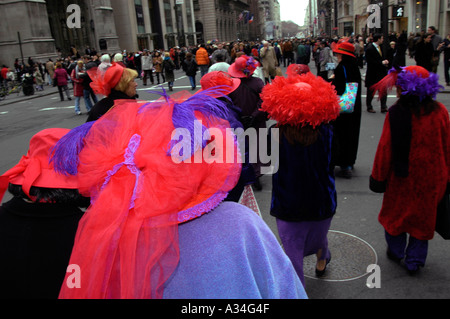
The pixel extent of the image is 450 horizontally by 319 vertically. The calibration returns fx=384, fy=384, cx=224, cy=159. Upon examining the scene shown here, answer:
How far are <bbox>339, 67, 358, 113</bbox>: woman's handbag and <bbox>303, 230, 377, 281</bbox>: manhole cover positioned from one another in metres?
1.96

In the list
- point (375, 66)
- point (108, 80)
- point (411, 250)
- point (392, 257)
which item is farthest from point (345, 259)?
point (375, 66)

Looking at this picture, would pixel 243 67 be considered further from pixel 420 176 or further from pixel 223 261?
pixel 223 261

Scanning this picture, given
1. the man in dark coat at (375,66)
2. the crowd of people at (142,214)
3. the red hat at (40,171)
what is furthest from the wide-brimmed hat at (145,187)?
the man in dark coat at (375,66)

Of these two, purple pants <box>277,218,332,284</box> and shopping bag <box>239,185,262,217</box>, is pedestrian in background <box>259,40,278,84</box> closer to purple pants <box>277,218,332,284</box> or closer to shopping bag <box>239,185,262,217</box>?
purple pants <box>277,218,332,284</box>

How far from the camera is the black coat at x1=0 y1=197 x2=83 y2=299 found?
130 centimetres

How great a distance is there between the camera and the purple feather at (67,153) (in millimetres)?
1326

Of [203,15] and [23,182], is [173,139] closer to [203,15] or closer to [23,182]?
[23,182]

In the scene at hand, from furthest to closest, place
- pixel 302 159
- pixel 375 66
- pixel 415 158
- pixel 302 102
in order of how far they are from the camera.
Result: pixel 375 66
pixel 415 158
pixel 302 159
pixel 302 102

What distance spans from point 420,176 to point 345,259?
3.45 ft

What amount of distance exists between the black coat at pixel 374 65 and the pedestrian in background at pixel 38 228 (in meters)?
9.54

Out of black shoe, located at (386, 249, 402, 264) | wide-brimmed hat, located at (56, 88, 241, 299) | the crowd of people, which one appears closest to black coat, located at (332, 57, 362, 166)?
black shoe, located at (386, 249, 402, 264)

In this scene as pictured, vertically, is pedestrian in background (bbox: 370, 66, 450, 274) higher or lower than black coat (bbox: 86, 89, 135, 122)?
lower

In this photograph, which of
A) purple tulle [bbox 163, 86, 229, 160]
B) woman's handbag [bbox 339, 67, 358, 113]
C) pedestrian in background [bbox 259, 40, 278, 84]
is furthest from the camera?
pedestrian in background [bbox 259, 40, 278, 84]

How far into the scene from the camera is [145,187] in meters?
1.18
